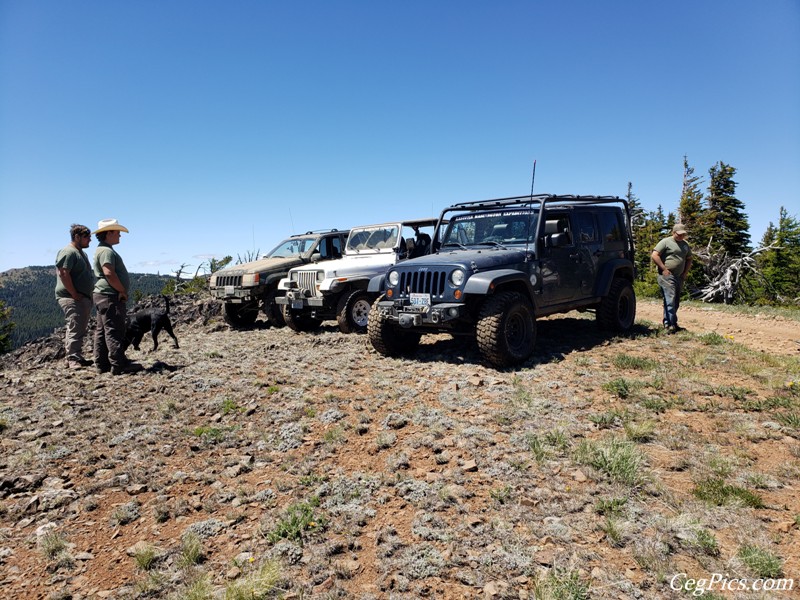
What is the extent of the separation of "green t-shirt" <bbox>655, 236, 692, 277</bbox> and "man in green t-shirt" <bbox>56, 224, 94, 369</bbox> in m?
9.58

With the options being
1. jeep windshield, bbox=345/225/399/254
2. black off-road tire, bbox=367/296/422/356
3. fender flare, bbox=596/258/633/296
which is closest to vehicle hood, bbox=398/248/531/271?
black off-road tire, bbox=367/296/422/356

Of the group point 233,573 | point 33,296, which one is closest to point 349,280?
point 233,573

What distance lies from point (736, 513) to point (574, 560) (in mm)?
1220

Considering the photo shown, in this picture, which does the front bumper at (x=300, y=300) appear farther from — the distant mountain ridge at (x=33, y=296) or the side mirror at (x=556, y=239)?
the distant mountain ridge at (x=33, y=296)

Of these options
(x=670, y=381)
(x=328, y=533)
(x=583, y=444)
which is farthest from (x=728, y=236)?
(x=328, y=533)

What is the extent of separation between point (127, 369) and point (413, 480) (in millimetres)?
5909

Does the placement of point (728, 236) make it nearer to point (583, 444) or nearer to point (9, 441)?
point (583, 444)

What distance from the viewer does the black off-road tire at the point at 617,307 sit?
29.0 feet

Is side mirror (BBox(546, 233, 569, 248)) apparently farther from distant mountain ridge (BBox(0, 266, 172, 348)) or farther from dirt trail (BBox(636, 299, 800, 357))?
distant mountain ridge (BBox(0, 266, 172, 348))

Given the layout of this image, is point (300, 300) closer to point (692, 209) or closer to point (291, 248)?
point (291, 248)

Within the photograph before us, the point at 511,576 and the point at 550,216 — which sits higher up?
the point at 550,216

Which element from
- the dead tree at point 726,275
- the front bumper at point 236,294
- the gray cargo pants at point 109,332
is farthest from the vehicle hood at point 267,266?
the dead tree at point 726,275

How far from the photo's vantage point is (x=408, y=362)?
7.42 m

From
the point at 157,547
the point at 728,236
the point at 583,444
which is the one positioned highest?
the point at 728,236
